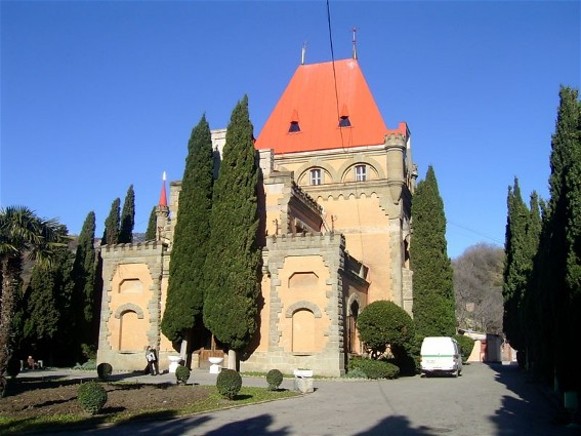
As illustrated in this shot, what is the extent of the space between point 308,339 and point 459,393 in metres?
9.21

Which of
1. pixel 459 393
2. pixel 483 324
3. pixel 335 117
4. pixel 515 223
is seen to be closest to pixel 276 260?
pixel 459 393

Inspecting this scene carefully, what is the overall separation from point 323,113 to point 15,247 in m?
29.2

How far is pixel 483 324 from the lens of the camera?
2940 inches

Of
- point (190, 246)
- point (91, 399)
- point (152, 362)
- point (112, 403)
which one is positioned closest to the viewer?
point (91, 399)

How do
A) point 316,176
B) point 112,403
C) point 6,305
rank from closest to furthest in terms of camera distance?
1. point 112,403
2. point 6,305
3. point 316,176

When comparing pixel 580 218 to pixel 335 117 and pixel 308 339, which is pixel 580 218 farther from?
pixel 335 117

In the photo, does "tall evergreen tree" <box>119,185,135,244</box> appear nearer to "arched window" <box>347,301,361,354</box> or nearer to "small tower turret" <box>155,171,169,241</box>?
"small tower turret" <box>155,171,169,241</box>

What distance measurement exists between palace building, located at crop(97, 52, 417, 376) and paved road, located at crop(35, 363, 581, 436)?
7761 mm

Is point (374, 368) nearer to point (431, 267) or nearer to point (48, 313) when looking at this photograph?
point (431, 267)

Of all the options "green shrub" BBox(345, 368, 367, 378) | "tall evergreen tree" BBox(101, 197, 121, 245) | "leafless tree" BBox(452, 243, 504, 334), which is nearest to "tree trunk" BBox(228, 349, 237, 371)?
"green shrub" BBox(345, 368, 367, 378)

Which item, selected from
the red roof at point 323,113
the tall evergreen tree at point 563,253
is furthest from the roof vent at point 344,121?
the tall evergreen tree at point 563,253

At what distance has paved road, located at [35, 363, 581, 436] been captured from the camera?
11.9 m

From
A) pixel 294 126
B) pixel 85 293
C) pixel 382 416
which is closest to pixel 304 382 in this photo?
pixel 382 416

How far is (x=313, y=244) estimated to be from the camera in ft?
94.1
